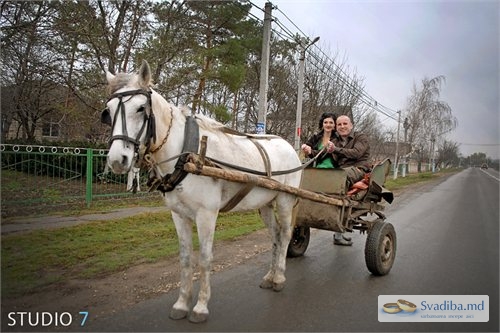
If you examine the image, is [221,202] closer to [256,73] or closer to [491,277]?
[491,277]

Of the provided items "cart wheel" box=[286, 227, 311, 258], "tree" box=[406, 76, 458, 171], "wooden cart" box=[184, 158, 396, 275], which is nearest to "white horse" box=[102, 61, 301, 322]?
"wooden cart" box=[184, 158, 396, 275]

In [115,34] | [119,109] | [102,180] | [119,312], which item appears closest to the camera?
[119,109]

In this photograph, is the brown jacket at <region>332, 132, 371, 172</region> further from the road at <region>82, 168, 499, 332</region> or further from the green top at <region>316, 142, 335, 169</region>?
the road at <region>82, 168, 499, 332</region>

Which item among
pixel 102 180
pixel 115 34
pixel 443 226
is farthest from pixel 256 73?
pixel 443 226

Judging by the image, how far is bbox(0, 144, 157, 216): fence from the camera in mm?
7973

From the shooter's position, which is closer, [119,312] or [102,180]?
[119,312]

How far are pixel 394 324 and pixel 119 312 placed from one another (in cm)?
258

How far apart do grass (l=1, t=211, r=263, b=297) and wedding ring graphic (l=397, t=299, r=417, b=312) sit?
3135mm

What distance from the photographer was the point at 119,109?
2.75 meters

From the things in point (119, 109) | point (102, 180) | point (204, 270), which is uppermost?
point (119, 109)

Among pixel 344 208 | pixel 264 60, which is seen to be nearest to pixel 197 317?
pixel 344 208

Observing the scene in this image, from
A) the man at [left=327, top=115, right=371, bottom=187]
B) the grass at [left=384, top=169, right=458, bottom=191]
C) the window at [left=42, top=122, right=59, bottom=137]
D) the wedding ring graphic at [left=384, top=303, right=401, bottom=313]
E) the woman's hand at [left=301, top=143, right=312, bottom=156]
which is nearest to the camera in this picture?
the wedding ring graphic at [left=384, top=303, right=401, bottom=313]

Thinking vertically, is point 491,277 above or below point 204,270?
below

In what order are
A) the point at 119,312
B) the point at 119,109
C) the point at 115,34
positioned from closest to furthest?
the point at 119,109, the point at 119,312, the point at 115,34
